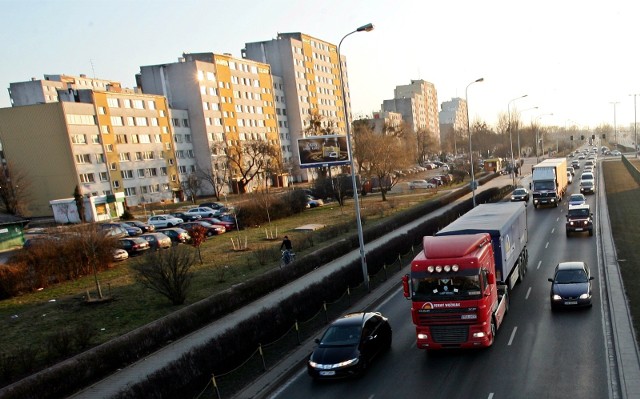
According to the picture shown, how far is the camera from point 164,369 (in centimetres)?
1276

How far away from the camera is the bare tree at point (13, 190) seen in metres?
58.2

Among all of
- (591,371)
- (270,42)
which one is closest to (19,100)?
(270,42)

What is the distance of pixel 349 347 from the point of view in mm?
13953

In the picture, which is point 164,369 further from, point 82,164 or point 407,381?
point 82,164

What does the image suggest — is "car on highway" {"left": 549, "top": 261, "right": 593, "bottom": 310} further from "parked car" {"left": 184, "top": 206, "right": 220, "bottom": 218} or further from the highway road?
"parked car" {"left": 184, "top": 206, "right": 220, "bottom": 218}

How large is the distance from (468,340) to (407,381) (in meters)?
2.21

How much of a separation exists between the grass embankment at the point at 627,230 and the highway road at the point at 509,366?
3.64ft

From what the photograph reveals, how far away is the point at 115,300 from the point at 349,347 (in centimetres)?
1372

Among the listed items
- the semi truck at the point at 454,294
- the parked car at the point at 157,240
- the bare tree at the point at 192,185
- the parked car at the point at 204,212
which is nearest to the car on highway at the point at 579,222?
the semi truck at the point at 454,294

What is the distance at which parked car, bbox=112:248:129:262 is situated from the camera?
107 feet

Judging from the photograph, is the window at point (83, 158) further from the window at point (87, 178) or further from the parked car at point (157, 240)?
the parked car at point (157, 240)

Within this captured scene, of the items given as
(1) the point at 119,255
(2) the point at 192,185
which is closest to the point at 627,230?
(1) the point at 119,255

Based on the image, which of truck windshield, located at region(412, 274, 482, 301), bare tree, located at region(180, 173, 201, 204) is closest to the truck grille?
truck windshield, located at region(412, 274, 482, 301)

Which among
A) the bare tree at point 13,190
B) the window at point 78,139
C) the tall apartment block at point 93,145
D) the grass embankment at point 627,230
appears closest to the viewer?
the grass embankment at point 627,230
